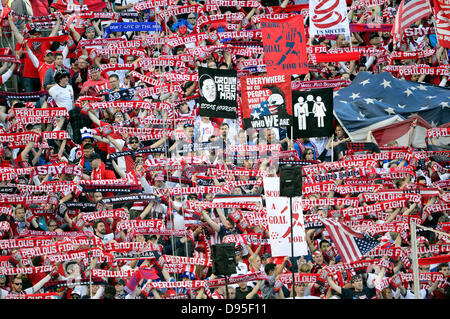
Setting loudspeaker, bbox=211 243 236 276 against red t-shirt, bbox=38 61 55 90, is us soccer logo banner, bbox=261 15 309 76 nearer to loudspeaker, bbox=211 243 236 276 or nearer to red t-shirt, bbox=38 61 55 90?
red t-shirt, bbox=38 61 55 90

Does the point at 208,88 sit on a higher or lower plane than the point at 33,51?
lower

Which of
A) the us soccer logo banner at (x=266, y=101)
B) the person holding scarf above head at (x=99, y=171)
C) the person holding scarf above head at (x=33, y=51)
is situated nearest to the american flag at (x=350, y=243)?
the us soccer logo banner at (x=266, y=101)

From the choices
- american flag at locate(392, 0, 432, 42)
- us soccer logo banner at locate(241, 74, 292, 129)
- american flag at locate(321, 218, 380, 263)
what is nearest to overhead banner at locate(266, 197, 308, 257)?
american flag at locate(321, 218, 380, 263)

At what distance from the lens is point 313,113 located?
17.5m

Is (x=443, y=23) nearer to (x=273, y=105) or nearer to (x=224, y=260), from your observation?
(x=273, y=105)

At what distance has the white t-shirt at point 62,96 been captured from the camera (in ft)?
62.6

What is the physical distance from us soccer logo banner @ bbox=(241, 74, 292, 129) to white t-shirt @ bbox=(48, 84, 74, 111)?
355 cm

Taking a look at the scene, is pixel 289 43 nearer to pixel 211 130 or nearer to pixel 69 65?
pixel 211 130

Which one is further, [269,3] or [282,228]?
[269,3]

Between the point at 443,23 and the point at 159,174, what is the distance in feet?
18.4

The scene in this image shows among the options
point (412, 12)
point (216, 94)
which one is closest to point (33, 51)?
point (216, 94)

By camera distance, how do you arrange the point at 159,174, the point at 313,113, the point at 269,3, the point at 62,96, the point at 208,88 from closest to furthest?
the point at 159,174 < the point at 208,88 < the point at 313,113 < the point at 62,96 < the point at 269,3

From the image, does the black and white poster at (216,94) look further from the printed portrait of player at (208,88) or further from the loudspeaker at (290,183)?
the loudspeaker at (290,183)

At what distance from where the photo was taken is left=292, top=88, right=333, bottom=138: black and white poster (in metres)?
17.4
